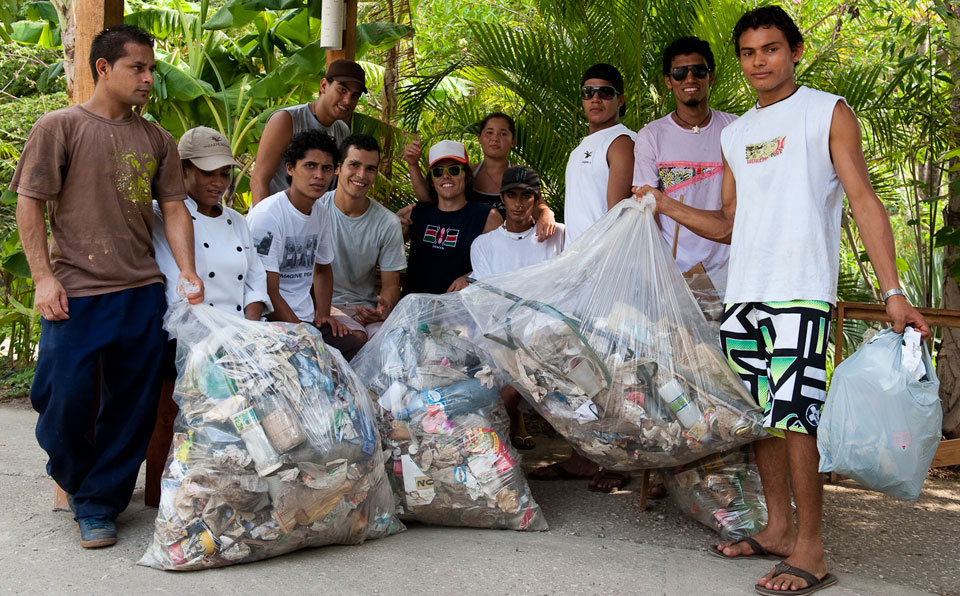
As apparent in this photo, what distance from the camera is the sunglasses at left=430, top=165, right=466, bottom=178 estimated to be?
15.4 ft

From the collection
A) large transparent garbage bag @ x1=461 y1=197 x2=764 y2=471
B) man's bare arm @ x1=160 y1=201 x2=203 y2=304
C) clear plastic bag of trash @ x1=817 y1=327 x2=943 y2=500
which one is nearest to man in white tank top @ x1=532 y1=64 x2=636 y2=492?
large transparent garbage bag @ x1=461 y1=197 x2=764 y2=471

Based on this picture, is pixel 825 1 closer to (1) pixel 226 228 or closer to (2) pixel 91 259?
(1) pixel 226 228

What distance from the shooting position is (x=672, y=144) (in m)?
3.68

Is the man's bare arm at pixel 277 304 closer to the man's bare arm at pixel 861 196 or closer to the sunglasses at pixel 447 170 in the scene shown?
the sunglasses at pixel 447 170

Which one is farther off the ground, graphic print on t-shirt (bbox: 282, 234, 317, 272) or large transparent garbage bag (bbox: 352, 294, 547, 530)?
graphic print on t-shirt (bbox: 282, 234, 317, 272)

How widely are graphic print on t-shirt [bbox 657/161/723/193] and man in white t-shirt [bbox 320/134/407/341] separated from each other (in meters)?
1.51

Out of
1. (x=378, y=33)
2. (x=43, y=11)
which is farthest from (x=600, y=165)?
(x=43, y=11)

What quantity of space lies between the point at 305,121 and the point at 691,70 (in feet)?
6.71

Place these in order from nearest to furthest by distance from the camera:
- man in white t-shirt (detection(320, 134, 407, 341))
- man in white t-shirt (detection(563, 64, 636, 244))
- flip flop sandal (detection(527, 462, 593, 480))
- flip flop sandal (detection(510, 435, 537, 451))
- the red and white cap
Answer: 1. man in white t-shirt (detection(563, 64, 636, 244))
2. flip flop sandal (detection(527, 462, 593, 480))
3. man in white t-shirt (detection(320, 134, 407, 341))
4. the red and white cap
5. flip flop sandal (detection(510, 435, 537, 451))

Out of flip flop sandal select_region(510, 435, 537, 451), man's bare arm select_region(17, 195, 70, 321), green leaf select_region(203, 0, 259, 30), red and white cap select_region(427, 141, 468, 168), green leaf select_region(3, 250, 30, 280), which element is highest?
green leaf select_region(203, 0, 259, 30)

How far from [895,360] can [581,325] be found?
3.39 ft

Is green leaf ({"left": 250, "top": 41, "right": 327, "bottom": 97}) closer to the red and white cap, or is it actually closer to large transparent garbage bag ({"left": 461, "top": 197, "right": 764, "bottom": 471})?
the red and white cap

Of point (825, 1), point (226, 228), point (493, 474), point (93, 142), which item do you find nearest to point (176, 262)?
point (226, 228)

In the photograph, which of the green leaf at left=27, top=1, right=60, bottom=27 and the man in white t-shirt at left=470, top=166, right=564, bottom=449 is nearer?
the man in white t-shirt at left=470, top=166, right=564, bottom=449
